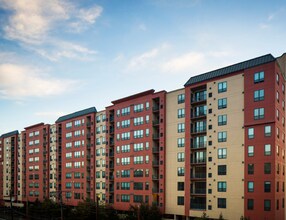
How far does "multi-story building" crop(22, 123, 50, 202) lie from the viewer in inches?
3851

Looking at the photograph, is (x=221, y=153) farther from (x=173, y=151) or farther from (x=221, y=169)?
(x=173, y=151)

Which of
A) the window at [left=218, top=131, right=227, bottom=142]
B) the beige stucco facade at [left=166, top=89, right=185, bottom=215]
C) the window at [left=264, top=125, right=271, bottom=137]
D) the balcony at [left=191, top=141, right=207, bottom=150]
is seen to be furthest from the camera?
the beige stucco facade at [left=166, top=89, right=185, bottom=215]

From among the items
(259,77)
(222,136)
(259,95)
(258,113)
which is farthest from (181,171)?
(259,77)

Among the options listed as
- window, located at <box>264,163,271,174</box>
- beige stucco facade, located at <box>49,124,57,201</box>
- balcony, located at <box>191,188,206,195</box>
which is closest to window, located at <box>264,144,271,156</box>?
window, located at <box>264,163,271,174</box>

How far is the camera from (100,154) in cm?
7831

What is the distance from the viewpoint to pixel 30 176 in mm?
104688

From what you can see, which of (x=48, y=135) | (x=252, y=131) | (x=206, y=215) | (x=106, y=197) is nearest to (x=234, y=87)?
(x=252, y=131)

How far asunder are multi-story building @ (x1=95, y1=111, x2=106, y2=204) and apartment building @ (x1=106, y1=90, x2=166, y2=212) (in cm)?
322

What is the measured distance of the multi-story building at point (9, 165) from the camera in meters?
114

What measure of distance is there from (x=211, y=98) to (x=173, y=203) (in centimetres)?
2186

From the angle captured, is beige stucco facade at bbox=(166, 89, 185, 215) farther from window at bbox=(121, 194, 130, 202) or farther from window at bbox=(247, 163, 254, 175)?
window at bbox=(247, 163, 254, 175)

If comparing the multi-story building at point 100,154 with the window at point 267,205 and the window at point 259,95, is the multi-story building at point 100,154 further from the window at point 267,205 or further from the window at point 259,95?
the window at point 267,205

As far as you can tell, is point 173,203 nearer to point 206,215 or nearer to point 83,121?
point 206,215

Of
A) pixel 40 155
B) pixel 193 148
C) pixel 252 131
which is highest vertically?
pixel 252 131
